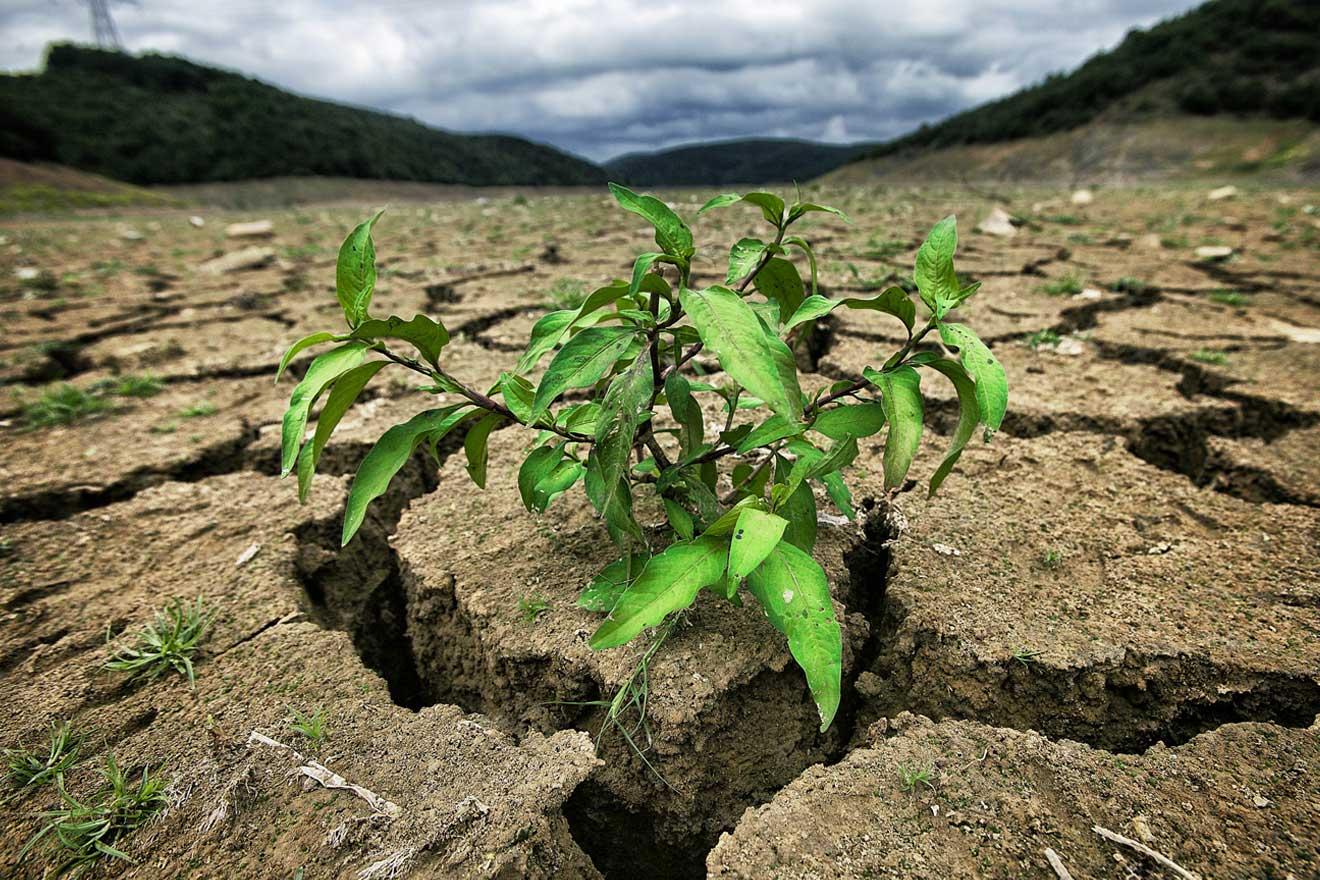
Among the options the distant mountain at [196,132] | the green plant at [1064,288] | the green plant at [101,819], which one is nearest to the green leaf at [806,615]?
the green plant at [101,819]

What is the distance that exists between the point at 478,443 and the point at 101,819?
2.47 feet

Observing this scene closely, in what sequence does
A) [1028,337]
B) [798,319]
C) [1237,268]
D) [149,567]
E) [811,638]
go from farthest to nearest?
[1237,268], [1028,337], [149,567], [798,319], [811,638]

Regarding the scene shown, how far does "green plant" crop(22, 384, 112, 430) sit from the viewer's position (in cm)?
222

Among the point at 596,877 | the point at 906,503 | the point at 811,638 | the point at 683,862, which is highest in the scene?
the point at 811,638

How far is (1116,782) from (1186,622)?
44cm

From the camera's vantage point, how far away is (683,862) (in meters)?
1.13

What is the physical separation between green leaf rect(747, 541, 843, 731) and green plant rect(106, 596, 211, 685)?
1.06 metres

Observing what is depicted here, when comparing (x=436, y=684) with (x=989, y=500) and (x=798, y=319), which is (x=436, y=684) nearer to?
(x=798, y=319)

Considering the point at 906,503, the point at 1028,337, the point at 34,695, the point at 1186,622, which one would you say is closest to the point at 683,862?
the point at 906,503

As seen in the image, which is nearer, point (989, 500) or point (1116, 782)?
point (1116, 782)

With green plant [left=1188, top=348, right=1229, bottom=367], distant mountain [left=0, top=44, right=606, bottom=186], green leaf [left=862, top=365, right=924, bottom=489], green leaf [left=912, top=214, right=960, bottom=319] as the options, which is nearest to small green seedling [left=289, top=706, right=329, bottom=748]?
green leaf [left=862, top=365, right=924, bottom=489]

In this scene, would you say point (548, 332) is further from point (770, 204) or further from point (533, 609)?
point (533, 609)

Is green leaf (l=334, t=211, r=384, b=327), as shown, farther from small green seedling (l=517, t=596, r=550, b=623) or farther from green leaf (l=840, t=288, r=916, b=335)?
green leaf (l=840, t=288, r=916, b=335)

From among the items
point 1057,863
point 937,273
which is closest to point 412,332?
point 937,273
